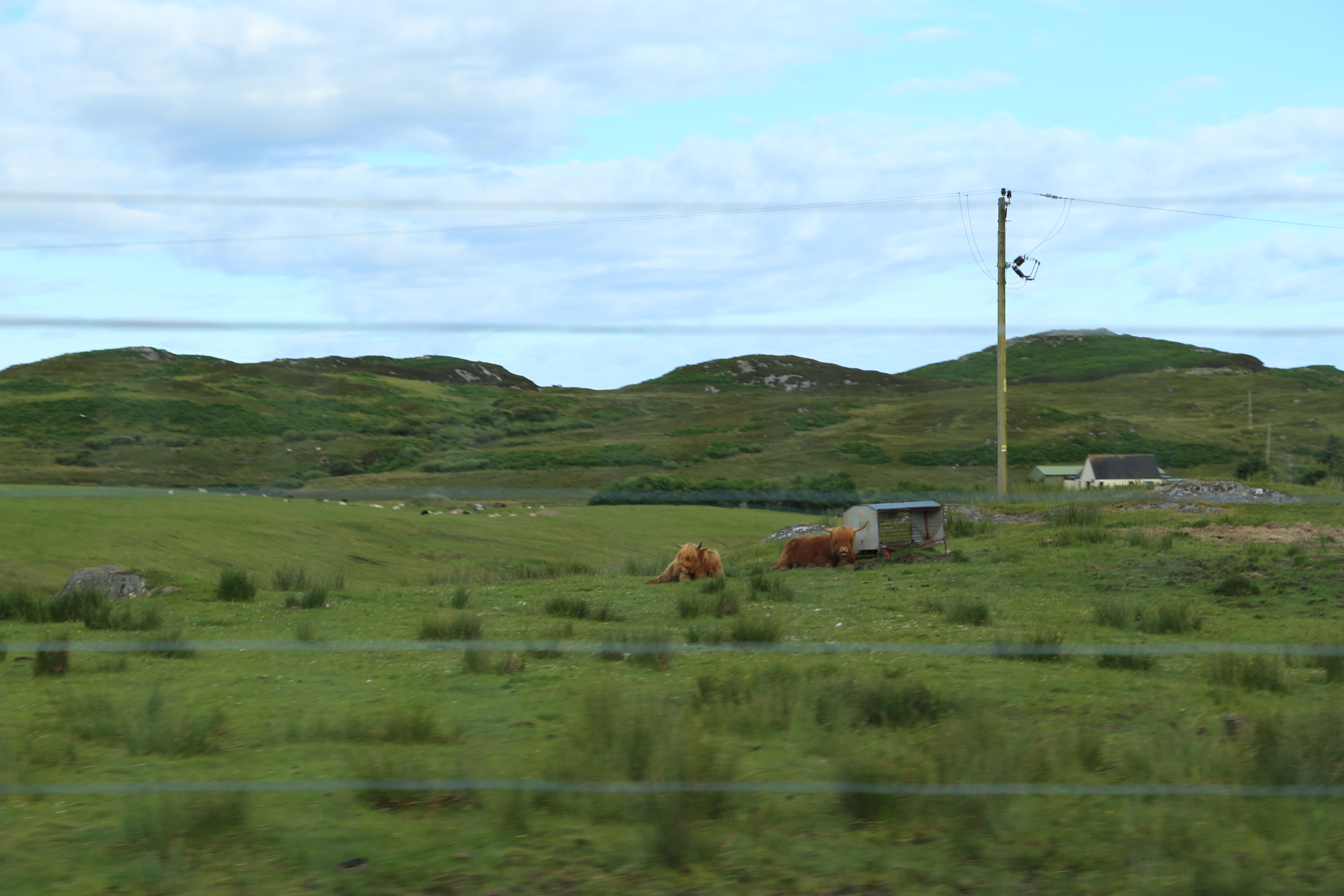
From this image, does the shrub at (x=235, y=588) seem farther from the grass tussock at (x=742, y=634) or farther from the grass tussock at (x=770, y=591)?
the grass tussock at (x=742, y=634)

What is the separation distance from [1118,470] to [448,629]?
129 ft

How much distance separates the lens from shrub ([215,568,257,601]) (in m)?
14.5

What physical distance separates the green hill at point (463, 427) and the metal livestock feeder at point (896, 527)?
26.9 inches

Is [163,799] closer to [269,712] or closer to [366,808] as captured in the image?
[366,808]

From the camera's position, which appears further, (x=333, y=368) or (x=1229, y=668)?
(x=333, y=368)

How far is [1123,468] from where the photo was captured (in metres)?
43.6

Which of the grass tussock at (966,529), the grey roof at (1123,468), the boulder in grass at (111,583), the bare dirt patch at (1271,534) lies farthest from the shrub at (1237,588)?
the grey roof at (1123,468)

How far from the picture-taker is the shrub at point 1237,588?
12922 millimetres

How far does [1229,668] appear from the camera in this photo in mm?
7977

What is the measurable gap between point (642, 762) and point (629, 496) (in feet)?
14.2

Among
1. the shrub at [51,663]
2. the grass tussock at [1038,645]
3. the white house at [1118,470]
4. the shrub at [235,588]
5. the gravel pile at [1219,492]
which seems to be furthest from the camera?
the white house at [1118,470]

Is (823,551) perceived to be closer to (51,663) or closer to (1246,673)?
(1246,673)

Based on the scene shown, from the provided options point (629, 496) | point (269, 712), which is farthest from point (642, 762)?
point (629, 496)

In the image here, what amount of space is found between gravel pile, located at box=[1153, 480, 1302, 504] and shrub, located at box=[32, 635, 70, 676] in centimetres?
2355
